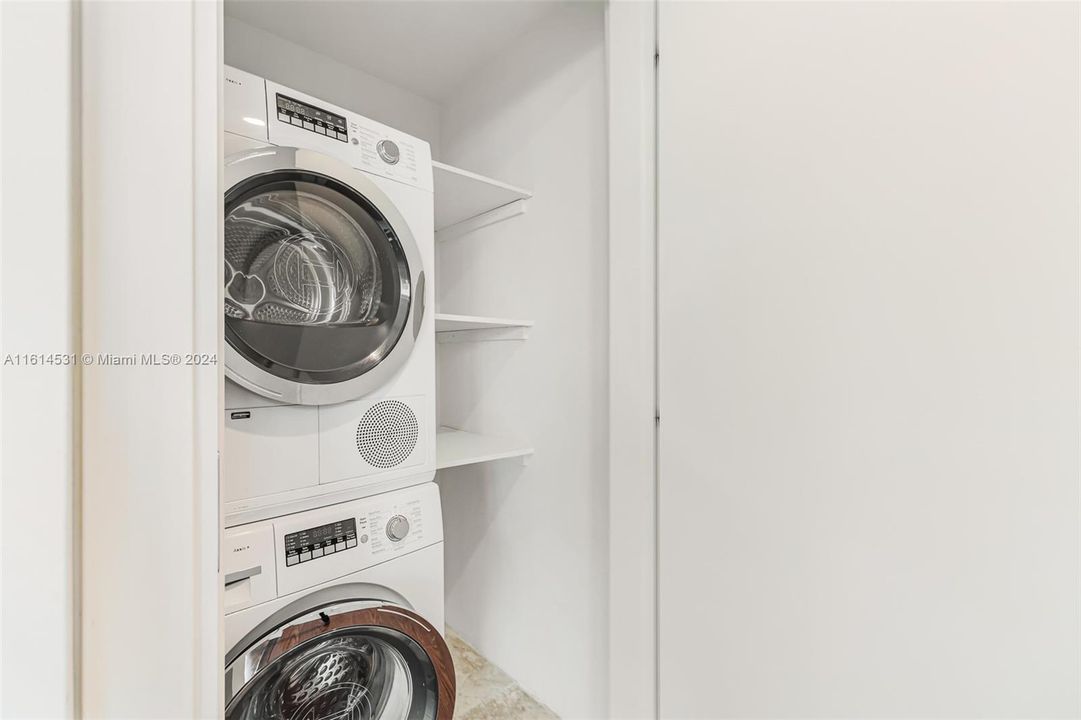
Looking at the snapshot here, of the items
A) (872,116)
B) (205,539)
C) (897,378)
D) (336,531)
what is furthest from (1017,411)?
(336,531)

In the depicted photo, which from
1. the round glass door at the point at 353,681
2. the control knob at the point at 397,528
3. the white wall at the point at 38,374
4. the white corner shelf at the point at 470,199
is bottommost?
the round glass door at the point at 353,681

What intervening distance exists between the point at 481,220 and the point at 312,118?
2.74ft

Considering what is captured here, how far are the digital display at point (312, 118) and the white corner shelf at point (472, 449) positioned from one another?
3.05 ft

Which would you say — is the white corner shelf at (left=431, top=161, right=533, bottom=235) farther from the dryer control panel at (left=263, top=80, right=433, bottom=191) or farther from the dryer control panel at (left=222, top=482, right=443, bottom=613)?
the dryer control panel at (left=222, top=482, right=443, bottom=613)

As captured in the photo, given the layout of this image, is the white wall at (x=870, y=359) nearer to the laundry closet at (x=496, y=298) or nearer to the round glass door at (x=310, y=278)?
the laundry closet at (x=496, y=298)

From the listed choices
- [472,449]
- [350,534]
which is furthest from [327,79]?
[350,534]

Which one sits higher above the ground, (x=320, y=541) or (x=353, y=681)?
(x=320, y=541)

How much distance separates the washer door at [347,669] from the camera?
3.03 feet

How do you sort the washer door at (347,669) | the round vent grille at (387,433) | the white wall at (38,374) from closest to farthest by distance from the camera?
1. the white wall at (38,374)
2. the washer door at (347,669)
3. the round vent grille at (387,433)

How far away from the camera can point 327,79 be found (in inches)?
70.4

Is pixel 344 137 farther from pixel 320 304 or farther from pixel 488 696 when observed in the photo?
pixel 488 696

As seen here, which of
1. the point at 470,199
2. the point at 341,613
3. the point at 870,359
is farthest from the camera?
the point at 470,199

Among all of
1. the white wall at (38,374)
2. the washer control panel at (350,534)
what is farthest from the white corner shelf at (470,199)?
the white wall at (38,374)

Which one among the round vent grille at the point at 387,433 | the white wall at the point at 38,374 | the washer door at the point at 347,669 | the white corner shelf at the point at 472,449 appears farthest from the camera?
the white corner shelf at the point at 472,449
